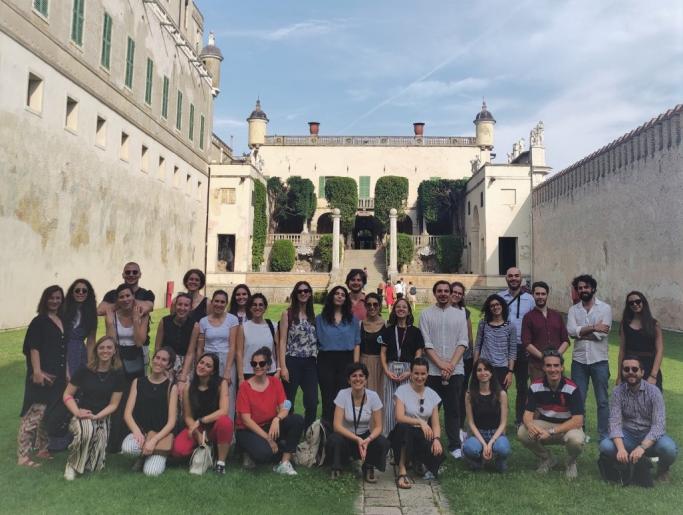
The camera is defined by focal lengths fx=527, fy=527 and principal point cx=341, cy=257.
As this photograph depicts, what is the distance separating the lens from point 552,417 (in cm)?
538

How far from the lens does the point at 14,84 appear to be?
1502cm

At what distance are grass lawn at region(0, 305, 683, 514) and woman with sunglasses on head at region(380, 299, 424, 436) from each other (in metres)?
0.87

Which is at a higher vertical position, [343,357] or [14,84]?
[14,84]

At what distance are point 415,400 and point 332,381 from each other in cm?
110

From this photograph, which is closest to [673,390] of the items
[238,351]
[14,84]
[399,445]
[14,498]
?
[399,445]

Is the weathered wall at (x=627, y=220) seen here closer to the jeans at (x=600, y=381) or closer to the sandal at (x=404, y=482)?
the jeans at (x=600, y=381)

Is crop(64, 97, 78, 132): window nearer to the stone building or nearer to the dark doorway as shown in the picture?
the stone building

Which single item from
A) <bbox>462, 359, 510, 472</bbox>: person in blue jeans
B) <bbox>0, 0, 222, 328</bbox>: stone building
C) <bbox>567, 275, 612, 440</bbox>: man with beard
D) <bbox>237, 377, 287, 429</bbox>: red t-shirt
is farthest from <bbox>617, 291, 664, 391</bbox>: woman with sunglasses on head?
<bbox>0, 0, 222, 328</bbox>: stone building

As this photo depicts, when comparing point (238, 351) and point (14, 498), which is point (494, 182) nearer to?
point (238, 351)

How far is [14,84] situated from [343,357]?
14.3 meters

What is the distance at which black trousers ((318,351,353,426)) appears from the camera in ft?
19.6

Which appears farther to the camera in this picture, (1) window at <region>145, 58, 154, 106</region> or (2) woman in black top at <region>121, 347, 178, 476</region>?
(1) window at <region>145, 58, 154, 106</region>

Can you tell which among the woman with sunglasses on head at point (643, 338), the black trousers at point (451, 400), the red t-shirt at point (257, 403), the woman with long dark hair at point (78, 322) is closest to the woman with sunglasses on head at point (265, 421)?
the red t-shirt at point (257, 403)

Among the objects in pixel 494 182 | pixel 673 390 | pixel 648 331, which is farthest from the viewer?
pixel 494 182
